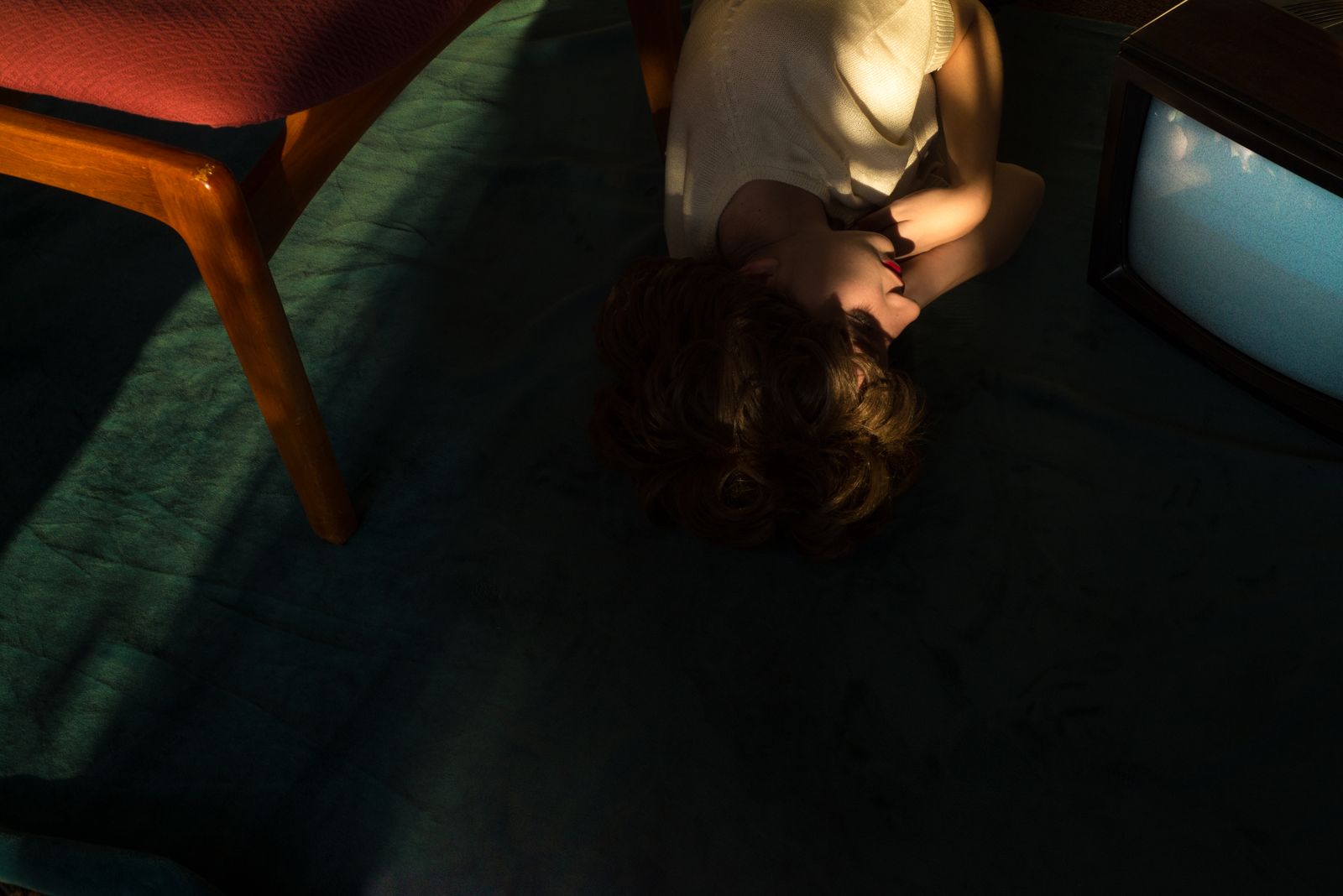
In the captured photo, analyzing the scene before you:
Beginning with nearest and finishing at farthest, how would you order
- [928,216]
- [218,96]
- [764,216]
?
[218,96], [764,216], [928,216]

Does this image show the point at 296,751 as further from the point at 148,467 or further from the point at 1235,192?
the point at 1235,192

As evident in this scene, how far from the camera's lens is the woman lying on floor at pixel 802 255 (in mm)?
953

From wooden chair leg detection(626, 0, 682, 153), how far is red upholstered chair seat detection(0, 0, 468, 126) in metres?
0.52

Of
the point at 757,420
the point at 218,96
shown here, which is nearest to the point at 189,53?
the point at 218,96

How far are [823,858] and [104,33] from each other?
2.55ft

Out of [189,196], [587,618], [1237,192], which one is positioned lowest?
[587,618]

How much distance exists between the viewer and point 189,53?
2.36ft

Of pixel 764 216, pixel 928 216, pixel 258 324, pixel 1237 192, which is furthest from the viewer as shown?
pixel 928 216

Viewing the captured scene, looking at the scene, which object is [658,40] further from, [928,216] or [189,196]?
[189,196]

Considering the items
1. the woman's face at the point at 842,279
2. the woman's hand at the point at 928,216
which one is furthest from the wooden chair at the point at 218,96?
the woman's hand at the point at 928,216

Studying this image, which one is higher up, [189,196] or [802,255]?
[189,196]

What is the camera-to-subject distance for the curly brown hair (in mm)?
942

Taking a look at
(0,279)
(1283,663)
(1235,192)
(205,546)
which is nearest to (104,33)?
(205,546)

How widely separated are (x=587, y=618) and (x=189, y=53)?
1.83ft
